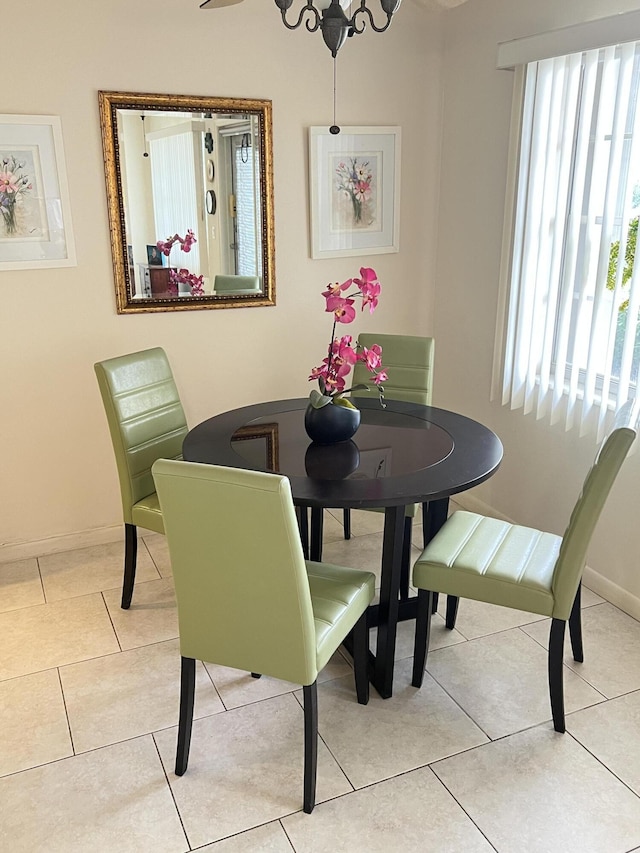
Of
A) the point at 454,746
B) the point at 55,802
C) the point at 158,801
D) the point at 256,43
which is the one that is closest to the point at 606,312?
the point at 454,746

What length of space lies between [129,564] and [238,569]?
4.06ft

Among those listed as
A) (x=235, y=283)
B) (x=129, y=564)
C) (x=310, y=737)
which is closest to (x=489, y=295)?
(x=235, y=283)

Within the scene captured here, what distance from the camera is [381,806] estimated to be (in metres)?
2.02

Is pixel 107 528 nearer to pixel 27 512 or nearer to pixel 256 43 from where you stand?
pixel 27 512

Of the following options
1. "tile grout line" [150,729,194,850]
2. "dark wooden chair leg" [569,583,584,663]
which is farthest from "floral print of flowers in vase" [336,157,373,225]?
"tile grout line" [150,729,194,850]

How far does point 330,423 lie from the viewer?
97.8 inches

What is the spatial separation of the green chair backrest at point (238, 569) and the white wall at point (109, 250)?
167 cm

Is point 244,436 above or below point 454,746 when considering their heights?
above

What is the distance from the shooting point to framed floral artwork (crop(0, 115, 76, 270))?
2.96 meters

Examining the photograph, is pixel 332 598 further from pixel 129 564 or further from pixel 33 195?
pixel 33 195

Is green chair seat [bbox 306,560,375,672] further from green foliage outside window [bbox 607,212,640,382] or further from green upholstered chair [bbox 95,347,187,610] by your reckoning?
green foliage outside window [bbox 607,212,640,382]

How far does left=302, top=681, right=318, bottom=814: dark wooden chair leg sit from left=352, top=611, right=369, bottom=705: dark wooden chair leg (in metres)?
0.40

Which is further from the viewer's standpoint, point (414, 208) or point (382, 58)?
point (414, 208)

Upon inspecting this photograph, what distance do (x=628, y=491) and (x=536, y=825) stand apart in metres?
1.40
